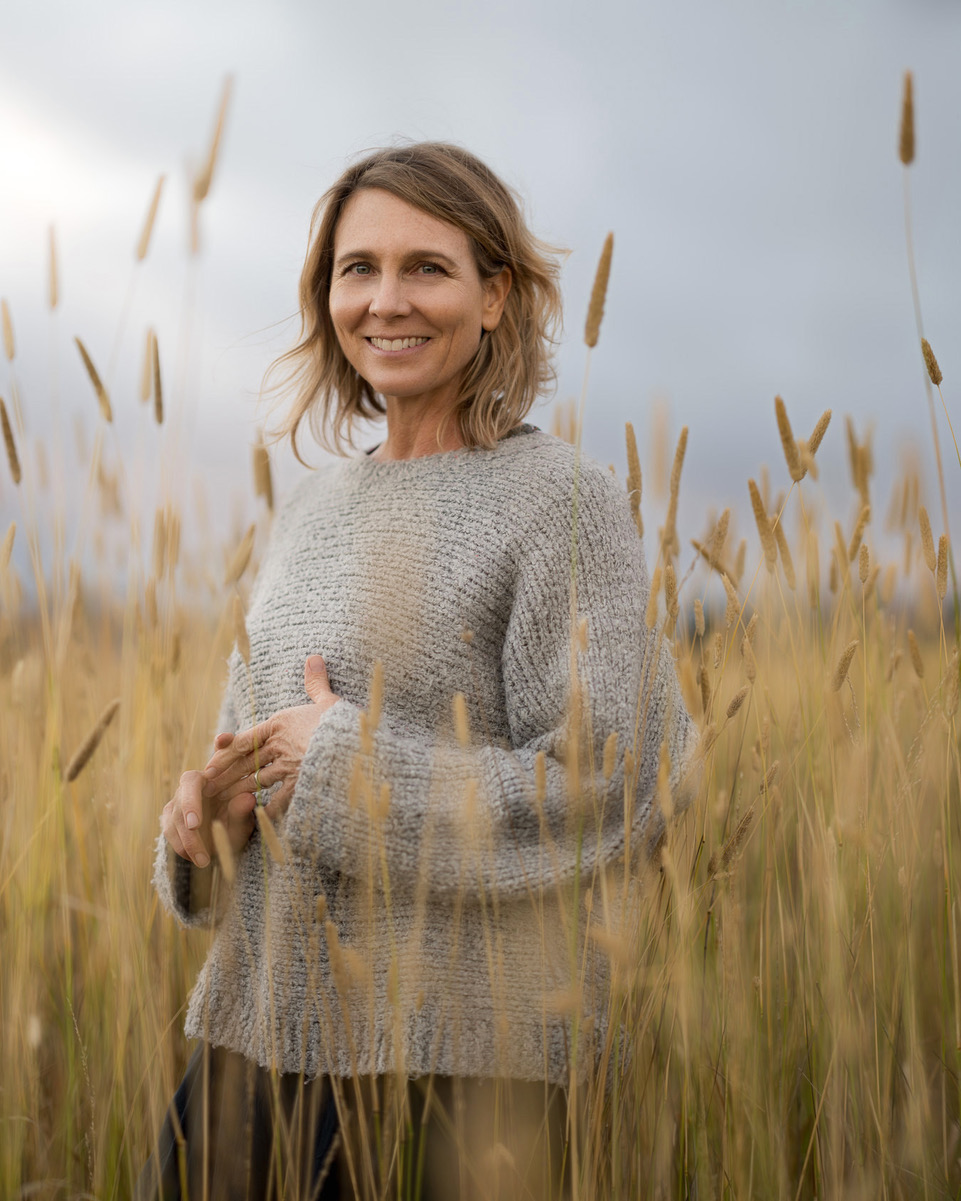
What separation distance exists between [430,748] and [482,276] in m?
0.65

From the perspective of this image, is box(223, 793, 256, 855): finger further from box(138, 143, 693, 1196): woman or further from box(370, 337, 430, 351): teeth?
box(370, 337, 430, 351): teeth

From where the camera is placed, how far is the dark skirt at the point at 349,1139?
887 mm

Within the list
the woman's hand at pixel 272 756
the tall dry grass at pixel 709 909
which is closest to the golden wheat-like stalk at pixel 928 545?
the tall dry grass at pixel 709 909

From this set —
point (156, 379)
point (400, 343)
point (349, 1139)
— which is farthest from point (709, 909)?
point (156, 379)

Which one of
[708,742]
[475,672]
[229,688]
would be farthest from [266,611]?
[708,742]

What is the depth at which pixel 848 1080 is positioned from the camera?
990 mm

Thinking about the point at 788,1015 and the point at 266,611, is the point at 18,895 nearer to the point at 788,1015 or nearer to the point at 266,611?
the point at 266,611

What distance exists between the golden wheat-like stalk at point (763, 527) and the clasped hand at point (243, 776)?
1.70ft

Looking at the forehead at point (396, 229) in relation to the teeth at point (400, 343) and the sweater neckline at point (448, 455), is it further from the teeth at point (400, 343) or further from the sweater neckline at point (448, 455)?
the sweater neckline at point (448, 455)

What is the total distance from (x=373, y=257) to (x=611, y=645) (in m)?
0.61

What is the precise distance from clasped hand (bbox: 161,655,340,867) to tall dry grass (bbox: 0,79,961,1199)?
135mm

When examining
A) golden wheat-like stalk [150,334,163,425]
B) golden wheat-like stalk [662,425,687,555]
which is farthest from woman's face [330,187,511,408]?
golden wheat-like stalk [662,425,687,555]

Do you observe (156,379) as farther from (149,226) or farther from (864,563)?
(864,563)

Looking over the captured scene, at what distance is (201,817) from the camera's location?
3.33ft
